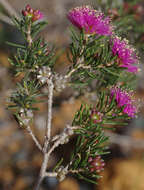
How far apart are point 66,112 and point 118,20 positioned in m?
1.75

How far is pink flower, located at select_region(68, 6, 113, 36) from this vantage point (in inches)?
23.4

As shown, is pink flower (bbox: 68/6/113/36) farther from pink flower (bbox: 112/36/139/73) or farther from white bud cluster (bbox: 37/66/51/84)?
white bud cluster (bbox: 37/66/51/84)

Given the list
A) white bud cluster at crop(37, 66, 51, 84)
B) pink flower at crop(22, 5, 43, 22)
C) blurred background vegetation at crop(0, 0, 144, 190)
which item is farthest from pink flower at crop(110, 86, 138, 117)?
blurred background vegetation at crop(0, 0, 144, 190)

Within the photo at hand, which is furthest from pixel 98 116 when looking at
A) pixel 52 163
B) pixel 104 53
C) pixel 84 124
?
pixel 52 163

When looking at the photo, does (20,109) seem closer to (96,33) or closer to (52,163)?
(96,33)

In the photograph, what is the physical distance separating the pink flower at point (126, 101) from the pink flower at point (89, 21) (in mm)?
167

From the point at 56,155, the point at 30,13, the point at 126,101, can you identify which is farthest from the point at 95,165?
the point at 56,155

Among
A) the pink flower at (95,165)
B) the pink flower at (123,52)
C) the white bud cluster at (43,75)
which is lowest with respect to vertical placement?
the pink flower at (95,165)

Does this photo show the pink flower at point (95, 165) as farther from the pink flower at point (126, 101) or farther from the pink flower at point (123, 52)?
the pink flower at point (123, 52)

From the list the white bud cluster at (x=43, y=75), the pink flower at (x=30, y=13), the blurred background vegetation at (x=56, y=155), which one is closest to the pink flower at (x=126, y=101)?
the white bud cluster at (x=43, y=75)

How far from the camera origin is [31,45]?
0.63 metres

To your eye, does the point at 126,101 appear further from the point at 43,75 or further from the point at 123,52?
the point at 43,75

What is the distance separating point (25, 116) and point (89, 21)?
30cm

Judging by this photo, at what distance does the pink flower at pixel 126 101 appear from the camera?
61 cm
